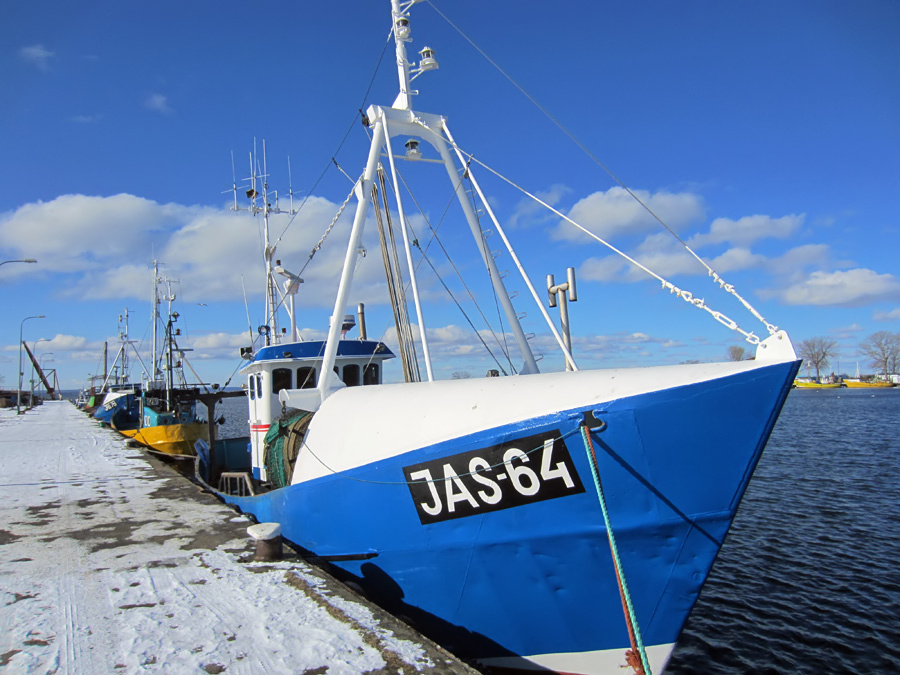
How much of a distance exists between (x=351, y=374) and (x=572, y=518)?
7727 mm

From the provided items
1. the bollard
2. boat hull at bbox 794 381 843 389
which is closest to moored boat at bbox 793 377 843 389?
boat hull at bbox 794 381 843 389

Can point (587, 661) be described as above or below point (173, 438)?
below

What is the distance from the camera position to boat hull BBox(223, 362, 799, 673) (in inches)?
201

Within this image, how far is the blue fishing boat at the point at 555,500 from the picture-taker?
16.7ft

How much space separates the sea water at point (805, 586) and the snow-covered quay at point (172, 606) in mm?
5513

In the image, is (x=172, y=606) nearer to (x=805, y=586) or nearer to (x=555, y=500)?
(x=555, y=500)

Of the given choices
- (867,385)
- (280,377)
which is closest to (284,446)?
(280,377)

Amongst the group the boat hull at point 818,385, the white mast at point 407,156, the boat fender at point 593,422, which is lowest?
the boat hull at point 818,385

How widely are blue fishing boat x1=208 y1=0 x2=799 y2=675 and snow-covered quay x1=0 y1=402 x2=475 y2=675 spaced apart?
1.01m

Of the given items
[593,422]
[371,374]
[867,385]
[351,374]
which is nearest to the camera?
[593,422]

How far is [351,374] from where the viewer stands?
12.3m

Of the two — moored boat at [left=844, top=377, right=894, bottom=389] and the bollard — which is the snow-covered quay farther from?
moored boat at [left=844, top=377, right=894, bottom=389]

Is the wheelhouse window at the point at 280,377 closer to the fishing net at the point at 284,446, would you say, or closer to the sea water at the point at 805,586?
the fishing net at the point at 284,446

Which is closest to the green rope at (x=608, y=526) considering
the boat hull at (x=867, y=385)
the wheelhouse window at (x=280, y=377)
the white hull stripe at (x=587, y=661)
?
the white hull stripe at (x=587, y=661)
